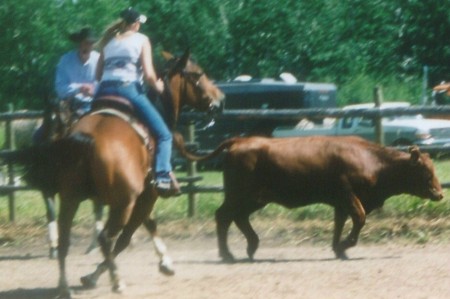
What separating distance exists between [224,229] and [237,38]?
36.9m

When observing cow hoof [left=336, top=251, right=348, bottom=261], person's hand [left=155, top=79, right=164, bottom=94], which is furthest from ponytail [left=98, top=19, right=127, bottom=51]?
cow hoof [left=336, top=251, right=348, bottom=261]

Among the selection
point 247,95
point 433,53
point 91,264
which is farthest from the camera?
point 433,53

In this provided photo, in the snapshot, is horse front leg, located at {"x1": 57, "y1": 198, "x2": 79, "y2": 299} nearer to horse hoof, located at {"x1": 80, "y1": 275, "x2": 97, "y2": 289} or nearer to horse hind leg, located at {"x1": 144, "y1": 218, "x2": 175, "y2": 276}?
horse hoof, located at {"x1": 80, "y1": 275, "x2": 97, "y2": 289}

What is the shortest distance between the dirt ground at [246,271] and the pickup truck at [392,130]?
1343cm

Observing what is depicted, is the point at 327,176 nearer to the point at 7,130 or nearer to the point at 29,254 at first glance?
the point at 29,254

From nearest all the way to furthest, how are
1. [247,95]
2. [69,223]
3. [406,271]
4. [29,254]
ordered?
[69,223], [406,271], [29,254], [247,95]

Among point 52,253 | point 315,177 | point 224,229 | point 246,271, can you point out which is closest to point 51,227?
point 52,253

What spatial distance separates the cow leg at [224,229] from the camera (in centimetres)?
1287

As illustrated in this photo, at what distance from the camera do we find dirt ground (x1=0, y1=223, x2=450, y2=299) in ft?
34.8

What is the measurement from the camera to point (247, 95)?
33844 millimetres

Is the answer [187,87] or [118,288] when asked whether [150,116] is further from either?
[118,288]

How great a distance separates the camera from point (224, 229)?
13000mm

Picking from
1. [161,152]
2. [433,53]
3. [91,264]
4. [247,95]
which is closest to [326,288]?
[161,152]

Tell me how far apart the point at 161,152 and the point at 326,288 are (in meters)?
1.81
